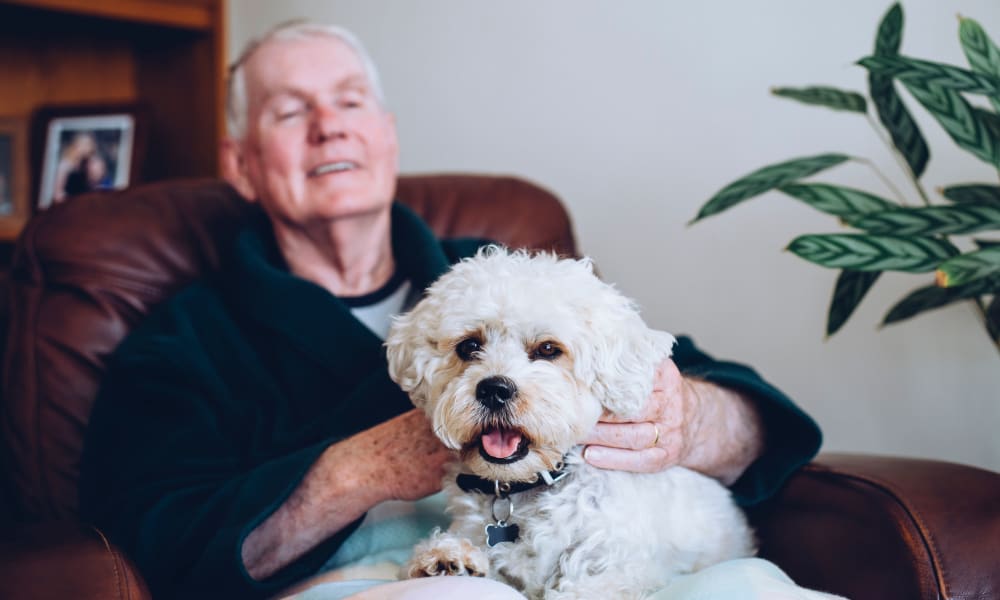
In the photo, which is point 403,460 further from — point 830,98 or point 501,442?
point 830,98

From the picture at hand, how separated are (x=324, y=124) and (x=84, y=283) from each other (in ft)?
1.96

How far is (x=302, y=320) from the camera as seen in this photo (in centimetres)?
176

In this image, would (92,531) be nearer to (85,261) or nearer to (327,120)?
(85,261)

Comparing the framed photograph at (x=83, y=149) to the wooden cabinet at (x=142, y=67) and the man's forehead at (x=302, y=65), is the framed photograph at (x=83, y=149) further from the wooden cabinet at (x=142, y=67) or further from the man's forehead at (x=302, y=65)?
the man's forehead at (x=302, y=65)

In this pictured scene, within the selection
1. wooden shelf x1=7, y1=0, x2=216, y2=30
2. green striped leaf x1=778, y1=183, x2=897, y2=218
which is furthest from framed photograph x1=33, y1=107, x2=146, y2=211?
green striped leaf x1=778, y1=183, x2=897, y2=218

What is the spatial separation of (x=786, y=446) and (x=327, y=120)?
1.14 m

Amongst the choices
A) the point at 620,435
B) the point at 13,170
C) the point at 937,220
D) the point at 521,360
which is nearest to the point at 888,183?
the point at 937,220

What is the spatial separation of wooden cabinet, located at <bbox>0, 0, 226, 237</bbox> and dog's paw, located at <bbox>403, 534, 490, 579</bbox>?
6.87ft

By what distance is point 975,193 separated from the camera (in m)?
1.58

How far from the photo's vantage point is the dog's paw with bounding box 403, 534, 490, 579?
1.24 m

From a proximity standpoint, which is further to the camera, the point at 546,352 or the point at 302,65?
the point at 302,65

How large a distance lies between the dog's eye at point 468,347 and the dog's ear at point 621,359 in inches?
6.2

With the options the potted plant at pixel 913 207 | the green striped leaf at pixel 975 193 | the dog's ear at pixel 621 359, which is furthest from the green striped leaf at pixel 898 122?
the dog's ear at pixel 621 359

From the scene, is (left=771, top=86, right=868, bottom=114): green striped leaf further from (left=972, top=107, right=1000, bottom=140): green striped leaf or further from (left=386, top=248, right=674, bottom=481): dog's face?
(left=386, top=248, right=674, bottom=481): dog's face
